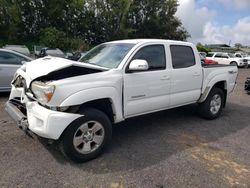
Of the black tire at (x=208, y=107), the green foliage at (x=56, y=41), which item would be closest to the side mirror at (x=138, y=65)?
the black tire at (x=208, y=107)

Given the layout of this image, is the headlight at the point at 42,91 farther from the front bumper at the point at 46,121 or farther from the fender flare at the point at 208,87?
the fender flare at the point at 208,87

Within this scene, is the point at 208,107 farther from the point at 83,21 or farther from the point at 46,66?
the point at 83,21

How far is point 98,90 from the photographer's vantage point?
11.6 feet

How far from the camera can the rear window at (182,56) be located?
4794 millimetres

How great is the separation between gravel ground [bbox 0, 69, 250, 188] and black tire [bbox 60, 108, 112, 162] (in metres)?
0.11

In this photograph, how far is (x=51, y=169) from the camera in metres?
3.33

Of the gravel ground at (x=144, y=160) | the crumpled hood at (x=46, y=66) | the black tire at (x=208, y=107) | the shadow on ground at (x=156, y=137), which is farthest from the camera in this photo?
the black tire at (x=208, y=107)

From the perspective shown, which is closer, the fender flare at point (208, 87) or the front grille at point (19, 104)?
the front grille at point (19, 104)

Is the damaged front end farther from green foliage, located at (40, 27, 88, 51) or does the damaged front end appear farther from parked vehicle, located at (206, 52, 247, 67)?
parked vehicle, located at (206, 52, 247, 67)

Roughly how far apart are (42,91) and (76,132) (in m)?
0.72

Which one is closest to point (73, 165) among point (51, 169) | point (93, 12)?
point (51, 169)

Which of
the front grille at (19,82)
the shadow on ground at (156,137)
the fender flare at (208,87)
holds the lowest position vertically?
the shadow on ground at (156,137)

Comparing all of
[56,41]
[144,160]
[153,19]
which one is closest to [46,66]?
[144,160]

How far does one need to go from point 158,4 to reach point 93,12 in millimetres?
10976
